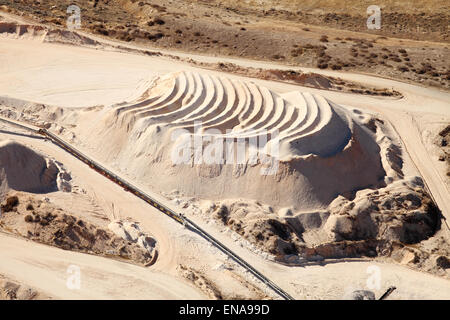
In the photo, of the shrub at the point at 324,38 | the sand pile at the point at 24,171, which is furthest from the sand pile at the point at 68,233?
the shrub at the point at 324,38

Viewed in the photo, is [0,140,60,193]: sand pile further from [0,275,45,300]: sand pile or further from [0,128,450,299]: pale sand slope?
[0,275,45,300]: sand pile

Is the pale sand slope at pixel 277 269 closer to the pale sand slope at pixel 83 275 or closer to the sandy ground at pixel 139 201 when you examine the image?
the sandy ground at pixel 139 201

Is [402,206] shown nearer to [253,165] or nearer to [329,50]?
[253,165]

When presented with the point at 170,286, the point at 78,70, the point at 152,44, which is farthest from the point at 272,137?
the point at 152,44

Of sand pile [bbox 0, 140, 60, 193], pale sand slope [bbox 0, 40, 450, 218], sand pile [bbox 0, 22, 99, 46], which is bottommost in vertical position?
sand pile [bbox 0, 140, 60, 193]

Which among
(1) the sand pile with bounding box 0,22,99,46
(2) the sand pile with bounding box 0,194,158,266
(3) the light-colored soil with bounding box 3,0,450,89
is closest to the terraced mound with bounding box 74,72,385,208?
(2) the sand pile with bounding box 0,194,158,266
